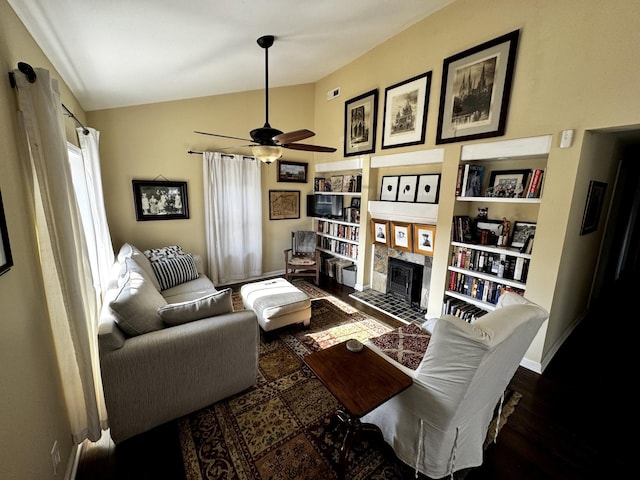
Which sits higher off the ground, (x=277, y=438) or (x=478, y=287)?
(x=478, y=287)

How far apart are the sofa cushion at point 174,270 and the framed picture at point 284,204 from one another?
5.62 ft

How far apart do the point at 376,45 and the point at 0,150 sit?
3.93 m

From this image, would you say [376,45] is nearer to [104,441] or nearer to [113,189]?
[113,189]

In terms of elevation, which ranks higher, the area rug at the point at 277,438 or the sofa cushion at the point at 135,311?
the sofa cushion at the point at 135,311

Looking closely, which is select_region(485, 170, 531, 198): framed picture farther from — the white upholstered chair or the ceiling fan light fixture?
the ceiling fan light fixture

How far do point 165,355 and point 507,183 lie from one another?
3308mm

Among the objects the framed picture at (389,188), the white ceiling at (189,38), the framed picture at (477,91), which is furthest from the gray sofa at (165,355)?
the framed picture at (477,91)

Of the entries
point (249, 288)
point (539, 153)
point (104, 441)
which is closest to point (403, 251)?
point (539, 153)

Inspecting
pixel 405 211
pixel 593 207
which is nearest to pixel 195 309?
pixel 405 211

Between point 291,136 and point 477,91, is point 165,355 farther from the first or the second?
point 477,91

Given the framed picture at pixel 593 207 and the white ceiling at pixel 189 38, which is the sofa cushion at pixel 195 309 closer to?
the white ceiling at pixel 189 38

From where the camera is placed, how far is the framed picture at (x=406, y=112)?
314 cm

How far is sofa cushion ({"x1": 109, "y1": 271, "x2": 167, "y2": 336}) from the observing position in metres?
1.66

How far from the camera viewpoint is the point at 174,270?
328 centimetres
